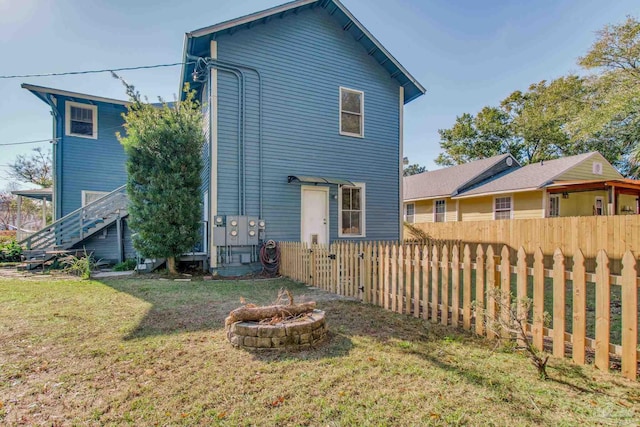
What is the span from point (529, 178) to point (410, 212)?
23.0 feet

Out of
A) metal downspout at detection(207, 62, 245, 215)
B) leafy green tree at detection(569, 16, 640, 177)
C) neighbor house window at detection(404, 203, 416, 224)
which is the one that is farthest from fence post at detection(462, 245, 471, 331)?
leafy green tree at detection(569, 16, 640, 177)

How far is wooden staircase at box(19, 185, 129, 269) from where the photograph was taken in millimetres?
9945

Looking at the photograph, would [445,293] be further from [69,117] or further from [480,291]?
[69,117]

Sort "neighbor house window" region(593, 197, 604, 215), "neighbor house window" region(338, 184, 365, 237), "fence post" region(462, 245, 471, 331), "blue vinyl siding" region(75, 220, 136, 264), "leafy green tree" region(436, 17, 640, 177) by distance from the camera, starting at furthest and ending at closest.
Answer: "leafy green tree" region(436, 17, 640, 177) < "neighbor house window" region(593, 197, 604, 215) < "blue vinyl siding" region(75, 220, 136, 264) < "neighbor house window" region(338, 184, 365, 237) < "fence post" region(462, 245, 471, 331)

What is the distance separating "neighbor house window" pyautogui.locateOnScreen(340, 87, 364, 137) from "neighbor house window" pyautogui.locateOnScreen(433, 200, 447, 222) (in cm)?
960

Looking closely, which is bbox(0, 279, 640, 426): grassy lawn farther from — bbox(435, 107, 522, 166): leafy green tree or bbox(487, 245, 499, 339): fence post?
bbox(435, 107, 522, 166): leafy green tree

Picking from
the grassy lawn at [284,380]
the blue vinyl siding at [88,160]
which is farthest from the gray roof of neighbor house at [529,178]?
the blue vinyl siding at [88,160]

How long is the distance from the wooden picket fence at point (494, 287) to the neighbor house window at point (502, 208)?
9.91m

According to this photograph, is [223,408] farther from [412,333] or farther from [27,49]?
[27,49]

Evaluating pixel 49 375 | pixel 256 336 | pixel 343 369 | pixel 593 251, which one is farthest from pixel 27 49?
pixel 593 251

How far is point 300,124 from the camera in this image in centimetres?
945

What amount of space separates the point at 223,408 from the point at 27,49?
14.3 metres

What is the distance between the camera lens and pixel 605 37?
1638 cm

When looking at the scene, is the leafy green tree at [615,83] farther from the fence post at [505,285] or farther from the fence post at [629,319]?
→ the fence post at [629,319]
